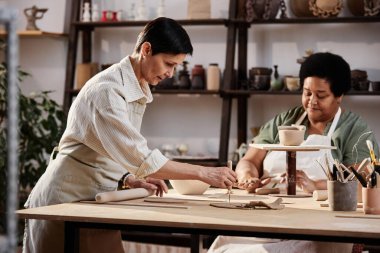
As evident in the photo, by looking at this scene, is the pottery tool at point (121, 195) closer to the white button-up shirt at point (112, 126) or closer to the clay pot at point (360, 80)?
the white button-up shirt at point (112, 126)

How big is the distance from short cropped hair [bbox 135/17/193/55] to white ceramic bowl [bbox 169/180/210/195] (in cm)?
60

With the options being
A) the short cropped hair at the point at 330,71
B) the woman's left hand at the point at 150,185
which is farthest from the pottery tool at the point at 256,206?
the short cropped hair at the point at 330,71

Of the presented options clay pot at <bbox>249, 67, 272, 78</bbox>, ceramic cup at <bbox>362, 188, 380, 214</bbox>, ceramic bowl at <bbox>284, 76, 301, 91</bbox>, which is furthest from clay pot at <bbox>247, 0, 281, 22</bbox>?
ceramic cup at <bbox>362, 188, 380, 214</bbox>

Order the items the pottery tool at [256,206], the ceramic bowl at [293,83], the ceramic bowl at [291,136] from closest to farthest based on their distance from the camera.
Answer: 1. the pottery tool at [256,206]
2. the ceramic bowl at [291,136]
3. the ceramic bowl at [293,83]

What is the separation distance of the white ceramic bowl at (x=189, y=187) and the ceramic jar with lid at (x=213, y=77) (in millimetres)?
2695

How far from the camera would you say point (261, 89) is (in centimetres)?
586

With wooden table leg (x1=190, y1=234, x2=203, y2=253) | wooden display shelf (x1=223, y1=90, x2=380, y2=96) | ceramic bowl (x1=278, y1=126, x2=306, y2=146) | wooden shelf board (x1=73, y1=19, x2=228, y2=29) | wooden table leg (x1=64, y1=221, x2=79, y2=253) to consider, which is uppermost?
wooden shelf board (x1=73, y1=19, x2=228, y2=29)

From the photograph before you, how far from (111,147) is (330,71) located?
4.83ft

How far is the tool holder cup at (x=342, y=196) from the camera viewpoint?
284 cm

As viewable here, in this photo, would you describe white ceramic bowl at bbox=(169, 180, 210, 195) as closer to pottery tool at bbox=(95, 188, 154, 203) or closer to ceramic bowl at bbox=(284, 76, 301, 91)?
pottery tool at bbox=(95, 188, 154, 203)

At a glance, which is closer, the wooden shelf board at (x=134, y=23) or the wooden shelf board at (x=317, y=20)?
the wooden shelf board at (x=317, y=20)

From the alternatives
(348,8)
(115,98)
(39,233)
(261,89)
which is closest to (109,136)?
(115,98)

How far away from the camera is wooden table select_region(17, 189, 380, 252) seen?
2.37 meters

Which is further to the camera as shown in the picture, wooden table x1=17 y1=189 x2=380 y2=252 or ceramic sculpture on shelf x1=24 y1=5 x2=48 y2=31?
ceramic sculpture on shelf x1=24 y1=5 x2=48 y2=31
